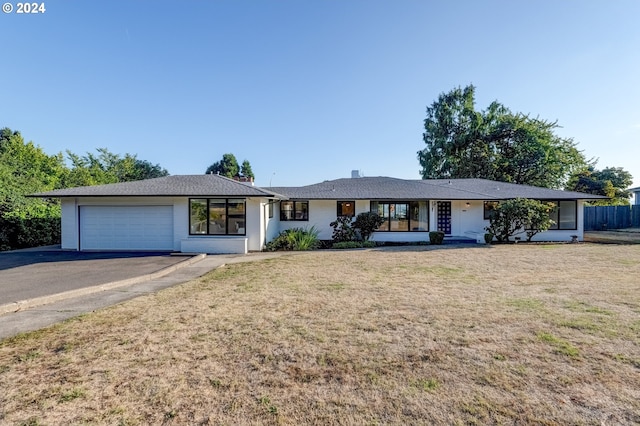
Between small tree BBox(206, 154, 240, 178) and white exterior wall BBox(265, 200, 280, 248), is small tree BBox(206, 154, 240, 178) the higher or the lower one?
the higher one

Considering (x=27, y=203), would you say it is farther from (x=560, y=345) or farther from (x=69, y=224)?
(x=560, y=345)

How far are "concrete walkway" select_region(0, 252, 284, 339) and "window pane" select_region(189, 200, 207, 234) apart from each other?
4.24 m

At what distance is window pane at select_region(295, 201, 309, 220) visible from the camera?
18.0 metres

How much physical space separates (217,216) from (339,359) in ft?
38.1

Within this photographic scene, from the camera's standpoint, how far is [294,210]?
18156 mm

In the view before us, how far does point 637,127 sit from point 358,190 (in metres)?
19.2

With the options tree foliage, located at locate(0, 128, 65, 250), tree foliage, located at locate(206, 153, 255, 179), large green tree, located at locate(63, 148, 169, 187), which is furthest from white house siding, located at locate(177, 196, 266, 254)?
tree foliage, located at locate(206, 153, 255, 179)

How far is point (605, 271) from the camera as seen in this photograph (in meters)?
8.76

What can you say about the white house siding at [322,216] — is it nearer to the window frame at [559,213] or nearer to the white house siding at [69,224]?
the white house siding at [69,224]

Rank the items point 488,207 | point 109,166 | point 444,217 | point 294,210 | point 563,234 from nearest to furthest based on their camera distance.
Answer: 1. point 563,234
2. point 488,207
3. point 444,217
4. point 294,210
5. point 109,166

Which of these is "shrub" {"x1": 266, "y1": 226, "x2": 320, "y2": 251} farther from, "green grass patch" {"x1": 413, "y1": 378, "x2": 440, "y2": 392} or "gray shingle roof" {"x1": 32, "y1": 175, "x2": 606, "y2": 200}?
"green grass patch" {"x1": 413, "y1": 378, "x2": 440, "y2": 392}

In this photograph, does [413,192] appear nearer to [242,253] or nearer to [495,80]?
[495,80]

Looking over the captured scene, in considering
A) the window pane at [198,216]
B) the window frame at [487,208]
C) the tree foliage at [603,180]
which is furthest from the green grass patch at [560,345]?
the tree foliage at [603,180]

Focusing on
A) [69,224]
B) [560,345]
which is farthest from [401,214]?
[69,224]
